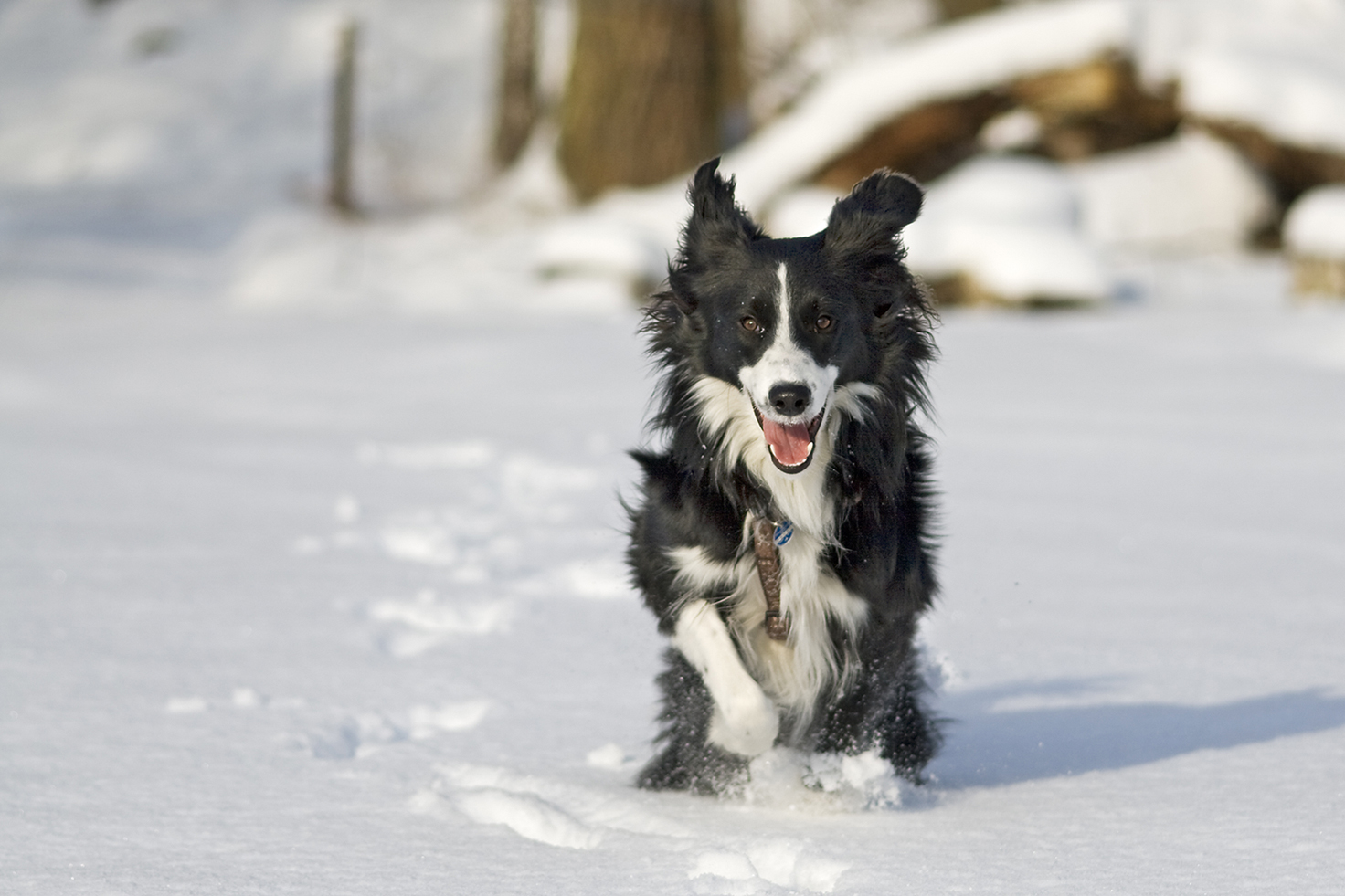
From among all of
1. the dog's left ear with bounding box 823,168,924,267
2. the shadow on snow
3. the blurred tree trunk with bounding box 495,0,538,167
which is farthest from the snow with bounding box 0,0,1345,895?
the blurred tree trunk with bounding box 495,0,538,167

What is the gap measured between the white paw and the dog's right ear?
99 cm

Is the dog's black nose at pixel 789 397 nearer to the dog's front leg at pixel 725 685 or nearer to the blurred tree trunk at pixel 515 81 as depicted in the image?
the dog's front leg at pixel 725 685

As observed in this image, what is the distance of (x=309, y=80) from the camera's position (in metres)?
24.0

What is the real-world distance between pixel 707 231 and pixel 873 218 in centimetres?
42

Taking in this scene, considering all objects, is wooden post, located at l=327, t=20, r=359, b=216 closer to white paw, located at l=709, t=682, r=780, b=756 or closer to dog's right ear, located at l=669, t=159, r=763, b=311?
dog's right ear, located at l=669, t=159, r=763, b=311

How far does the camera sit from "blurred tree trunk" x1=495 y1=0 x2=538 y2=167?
18.4 meters

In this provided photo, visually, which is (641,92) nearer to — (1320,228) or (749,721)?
(1320,228)

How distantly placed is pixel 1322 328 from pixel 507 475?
5.27 meters

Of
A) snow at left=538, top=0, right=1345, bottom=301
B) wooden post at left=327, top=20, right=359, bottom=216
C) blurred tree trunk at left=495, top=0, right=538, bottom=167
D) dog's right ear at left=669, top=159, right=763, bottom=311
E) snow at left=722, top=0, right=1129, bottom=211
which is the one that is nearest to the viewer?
dog's right ear at left=669, top=159, right=763, bottom=311

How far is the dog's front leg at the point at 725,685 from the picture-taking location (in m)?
3.46

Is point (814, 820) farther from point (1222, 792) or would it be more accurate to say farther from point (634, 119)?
point (634, 119)

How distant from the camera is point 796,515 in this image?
3.58m

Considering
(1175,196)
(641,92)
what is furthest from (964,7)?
(641,92)

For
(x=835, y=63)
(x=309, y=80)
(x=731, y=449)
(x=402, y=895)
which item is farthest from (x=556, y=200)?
(x=402, y=895)
